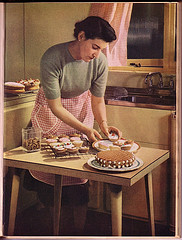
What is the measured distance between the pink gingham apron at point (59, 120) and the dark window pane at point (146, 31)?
0.36 metres

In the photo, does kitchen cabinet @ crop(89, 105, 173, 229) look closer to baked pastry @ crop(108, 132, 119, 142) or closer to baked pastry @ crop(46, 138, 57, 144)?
baked pastry @ crop(108, 132, 119, 142)

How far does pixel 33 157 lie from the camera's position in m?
2.12

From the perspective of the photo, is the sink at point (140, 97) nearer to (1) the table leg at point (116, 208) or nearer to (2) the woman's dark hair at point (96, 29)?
(2) the woman's dark hair at point (96, 29)

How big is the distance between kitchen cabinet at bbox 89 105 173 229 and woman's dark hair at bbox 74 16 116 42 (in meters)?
0.37

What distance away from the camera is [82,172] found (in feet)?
6.62

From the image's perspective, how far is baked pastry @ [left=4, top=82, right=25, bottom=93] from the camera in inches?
84.7

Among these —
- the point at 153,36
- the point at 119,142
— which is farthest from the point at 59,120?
the point at 153,36

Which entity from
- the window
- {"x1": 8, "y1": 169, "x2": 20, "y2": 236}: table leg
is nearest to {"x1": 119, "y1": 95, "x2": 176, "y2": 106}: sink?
the window

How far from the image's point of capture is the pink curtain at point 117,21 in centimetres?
210

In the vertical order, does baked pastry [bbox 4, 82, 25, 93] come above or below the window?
below

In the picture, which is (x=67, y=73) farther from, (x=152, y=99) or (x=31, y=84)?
(x=152, y=99)

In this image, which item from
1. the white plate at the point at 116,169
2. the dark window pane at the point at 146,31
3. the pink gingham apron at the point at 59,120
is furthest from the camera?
the pink gingham apron at the point at 59,120

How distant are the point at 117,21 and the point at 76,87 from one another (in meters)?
0.41

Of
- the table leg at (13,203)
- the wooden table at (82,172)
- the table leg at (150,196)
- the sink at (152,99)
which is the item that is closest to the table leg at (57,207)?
the wooden table at (82,172)
